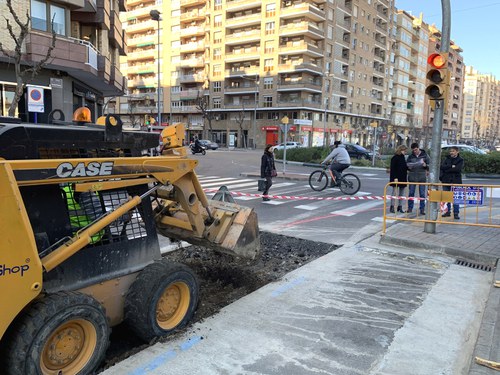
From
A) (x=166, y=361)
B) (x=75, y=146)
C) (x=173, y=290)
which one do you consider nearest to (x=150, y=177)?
(x=75, y=146)

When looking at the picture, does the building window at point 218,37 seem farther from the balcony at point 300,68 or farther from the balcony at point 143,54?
the balcony at point 143,54

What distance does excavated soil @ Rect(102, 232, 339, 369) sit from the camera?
4.04m

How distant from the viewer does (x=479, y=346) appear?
11.8 feet

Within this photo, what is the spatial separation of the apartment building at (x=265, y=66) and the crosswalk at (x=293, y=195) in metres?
42.4

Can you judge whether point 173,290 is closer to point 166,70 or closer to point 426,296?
point 426,296

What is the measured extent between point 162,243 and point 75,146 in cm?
385

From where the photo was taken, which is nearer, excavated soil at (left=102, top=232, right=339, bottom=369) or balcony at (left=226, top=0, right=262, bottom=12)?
excavated soil at (left=102, top=232, right=339, bottom=369)

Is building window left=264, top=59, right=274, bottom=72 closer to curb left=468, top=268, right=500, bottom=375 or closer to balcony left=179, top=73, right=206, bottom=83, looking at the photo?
balcony left=179, top=73, right=206, bottom=83

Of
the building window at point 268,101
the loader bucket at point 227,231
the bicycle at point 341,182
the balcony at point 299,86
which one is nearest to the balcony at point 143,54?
the building window at point 268,101

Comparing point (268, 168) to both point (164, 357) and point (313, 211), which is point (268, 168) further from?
point (164, 357)

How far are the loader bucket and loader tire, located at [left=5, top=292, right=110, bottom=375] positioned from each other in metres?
1.68

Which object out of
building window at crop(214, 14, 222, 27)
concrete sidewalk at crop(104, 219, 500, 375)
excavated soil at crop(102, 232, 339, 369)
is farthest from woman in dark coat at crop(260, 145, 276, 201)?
building window at crop(214, 14, 222, 27)

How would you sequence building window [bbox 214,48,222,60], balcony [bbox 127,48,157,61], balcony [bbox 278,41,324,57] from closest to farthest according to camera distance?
balcony [bbox 278,41,324,57]
building window [bbox 214,48,222,60]
balcony [bbox 127,48,157,61]

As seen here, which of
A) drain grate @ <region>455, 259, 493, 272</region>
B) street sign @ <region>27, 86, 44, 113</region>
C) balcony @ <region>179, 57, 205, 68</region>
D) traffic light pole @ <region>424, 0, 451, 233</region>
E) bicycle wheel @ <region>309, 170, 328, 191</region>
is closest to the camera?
drain grate @ <region>455, 259, 493, 272</region>
